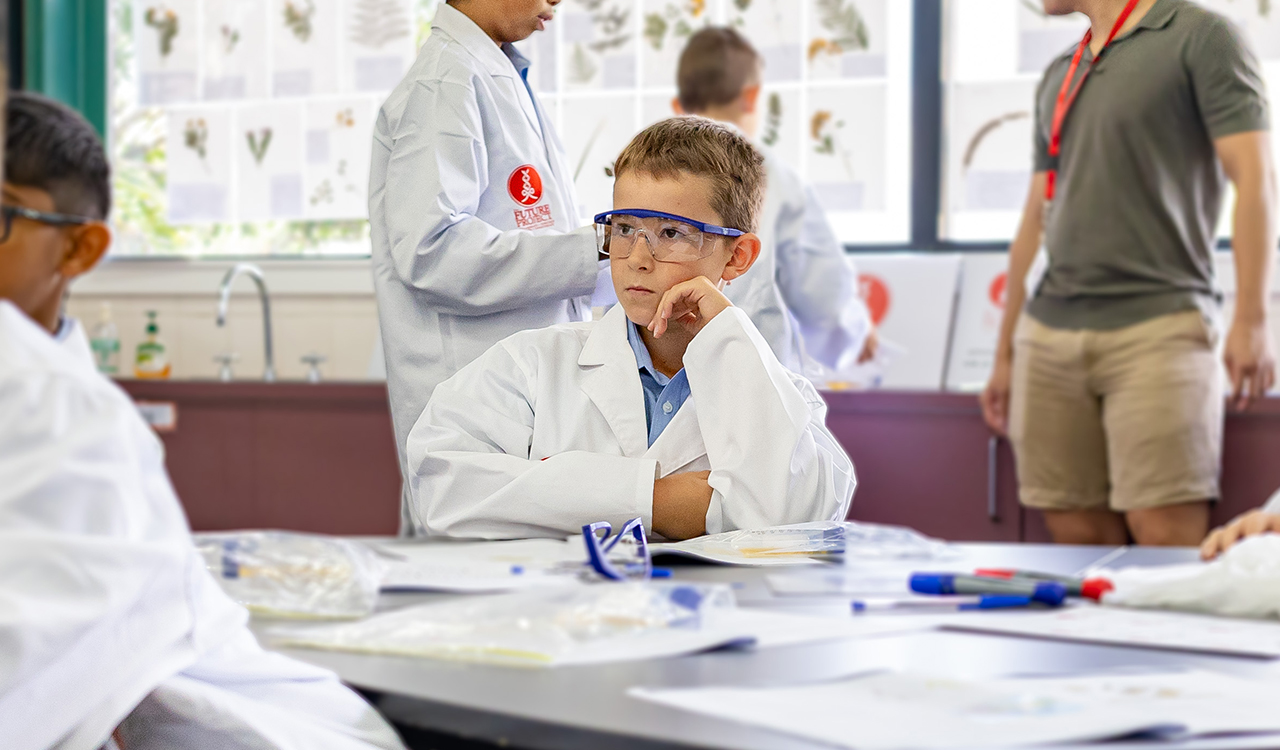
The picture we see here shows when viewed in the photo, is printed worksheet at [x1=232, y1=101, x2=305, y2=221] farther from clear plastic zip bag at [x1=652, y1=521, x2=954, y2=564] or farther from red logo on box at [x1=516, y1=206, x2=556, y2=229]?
clear plastic zip bag at [x1=652, y1=521, x2=954, y2=564]

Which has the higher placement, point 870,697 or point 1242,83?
point 1242,83

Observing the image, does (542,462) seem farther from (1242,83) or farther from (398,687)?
(1242,83)

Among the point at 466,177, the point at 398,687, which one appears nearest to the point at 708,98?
the point at 466,177

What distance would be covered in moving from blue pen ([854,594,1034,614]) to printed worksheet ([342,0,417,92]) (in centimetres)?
34

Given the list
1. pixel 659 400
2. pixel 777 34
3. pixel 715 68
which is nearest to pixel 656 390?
pixel 659 400

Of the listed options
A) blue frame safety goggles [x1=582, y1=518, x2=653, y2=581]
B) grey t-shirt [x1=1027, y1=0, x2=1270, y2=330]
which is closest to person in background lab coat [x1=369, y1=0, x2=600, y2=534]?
blue frame safety goggles [x1=582, y1=518, x2=653, y2=581]

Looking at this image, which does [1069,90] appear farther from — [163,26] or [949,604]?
[163,26]

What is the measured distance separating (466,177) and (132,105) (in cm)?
14

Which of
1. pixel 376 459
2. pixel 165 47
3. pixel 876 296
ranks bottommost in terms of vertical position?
pixel 376 459

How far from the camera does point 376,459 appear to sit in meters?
0.94

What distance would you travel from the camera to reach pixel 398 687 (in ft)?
1.18

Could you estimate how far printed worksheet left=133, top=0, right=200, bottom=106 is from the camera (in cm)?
51

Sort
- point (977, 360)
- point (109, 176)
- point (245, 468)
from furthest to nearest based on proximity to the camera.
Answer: point (977, 360) → point (245, 468) → point (109, 176)

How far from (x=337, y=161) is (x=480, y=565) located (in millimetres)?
261
